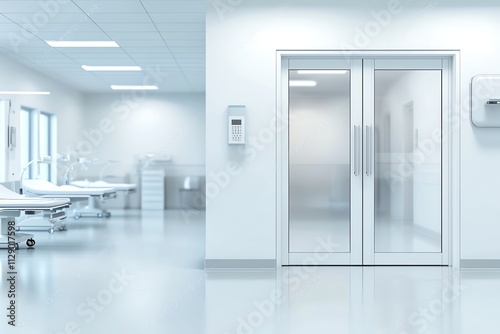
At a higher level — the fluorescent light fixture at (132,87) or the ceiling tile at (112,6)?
the fluorescent light fixture at (132,87)

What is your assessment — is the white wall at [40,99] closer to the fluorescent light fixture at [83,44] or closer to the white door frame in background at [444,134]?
→ the fluorescent light fixture at [83,44]

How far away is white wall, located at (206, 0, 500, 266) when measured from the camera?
5.14 m

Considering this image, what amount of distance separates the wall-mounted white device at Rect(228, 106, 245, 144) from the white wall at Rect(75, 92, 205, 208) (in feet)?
24.6

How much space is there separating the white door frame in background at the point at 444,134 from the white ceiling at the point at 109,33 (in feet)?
4.72

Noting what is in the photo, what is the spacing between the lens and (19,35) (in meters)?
6.99

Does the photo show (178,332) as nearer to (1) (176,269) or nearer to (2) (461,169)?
(1) (176,269)

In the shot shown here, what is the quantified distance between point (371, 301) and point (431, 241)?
5.60 feet

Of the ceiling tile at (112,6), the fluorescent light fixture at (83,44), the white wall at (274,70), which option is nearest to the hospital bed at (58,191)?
the fluorescent light fixture at (83,44)

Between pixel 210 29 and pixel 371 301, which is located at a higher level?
pixel 210 29

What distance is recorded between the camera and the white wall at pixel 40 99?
8.37 meters

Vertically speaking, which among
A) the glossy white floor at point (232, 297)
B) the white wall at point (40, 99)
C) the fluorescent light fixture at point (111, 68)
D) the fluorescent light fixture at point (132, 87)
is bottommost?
the glossy white floor at point (232, 297)

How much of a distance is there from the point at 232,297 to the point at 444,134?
282 centimetres

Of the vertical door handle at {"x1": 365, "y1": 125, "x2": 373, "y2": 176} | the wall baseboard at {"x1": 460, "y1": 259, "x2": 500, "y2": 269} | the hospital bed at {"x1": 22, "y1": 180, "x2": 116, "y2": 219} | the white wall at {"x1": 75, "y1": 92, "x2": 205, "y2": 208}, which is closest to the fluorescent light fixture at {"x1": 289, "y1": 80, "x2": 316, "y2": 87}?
the vertical door handle at {"x1": 365, "y1": 125, "x2": 373, "y2": 176}

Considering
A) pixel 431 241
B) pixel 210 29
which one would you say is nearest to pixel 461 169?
pixel 431 241
